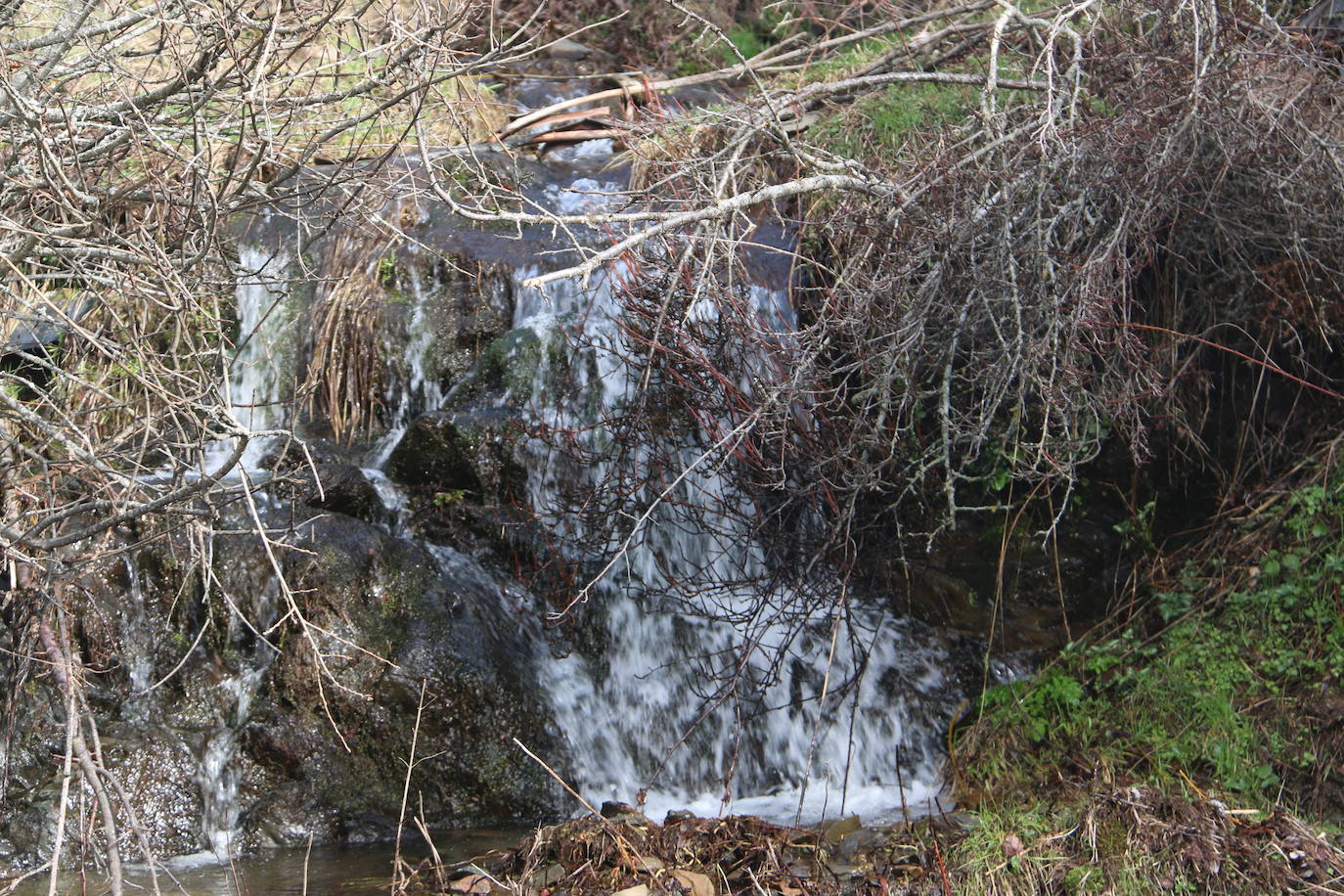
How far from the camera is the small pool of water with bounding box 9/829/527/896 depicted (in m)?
4.25

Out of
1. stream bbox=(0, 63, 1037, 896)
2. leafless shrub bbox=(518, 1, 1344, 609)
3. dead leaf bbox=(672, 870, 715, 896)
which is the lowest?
dead leaf bbox=(672, 870, 715, 896)

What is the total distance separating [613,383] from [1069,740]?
275 centimetres

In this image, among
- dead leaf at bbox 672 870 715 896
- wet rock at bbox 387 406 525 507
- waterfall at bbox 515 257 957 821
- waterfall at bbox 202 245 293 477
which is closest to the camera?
dead leaf at bbox 672 870 715 896

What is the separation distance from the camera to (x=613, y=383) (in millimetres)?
6109

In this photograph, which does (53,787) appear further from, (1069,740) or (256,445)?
(1069,740)

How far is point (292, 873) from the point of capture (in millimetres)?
4500

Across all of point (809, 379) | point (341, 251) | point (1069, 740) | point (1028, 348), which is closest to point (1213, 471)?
point (1069, 740)

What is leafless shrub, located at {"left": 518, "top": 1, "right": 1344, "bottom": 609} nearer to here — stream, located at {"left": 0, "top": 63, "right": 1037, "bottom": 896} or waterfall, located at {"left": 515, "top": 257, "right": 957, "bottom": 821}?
stream, located at {"left": 0, "top": 63, "right": 1037, "bottom": 896}

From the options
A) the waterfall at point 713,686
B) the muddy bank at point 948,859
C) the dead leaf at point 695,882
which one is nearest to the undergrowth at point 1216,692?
the waterfall at point 713,686

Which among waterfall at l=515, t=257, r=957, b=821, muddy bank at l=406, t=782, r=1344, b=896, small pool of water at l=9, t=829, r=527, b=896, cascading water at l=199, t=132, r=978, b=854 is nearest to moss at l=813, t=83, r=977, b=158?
cascading water at l=199, t=132, r=978, b=854

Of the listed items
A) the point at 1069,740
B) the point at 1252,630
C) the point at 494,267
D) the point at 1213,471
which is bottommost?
the point at 1069,740

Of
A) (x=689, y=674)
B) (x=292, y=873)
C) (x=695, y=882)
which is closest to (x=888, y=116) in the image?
(x=689, y=674)

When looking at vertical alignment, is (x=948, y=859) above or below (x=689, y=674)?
below

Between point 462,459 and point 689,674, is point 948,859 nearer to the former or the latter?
point 689,674
